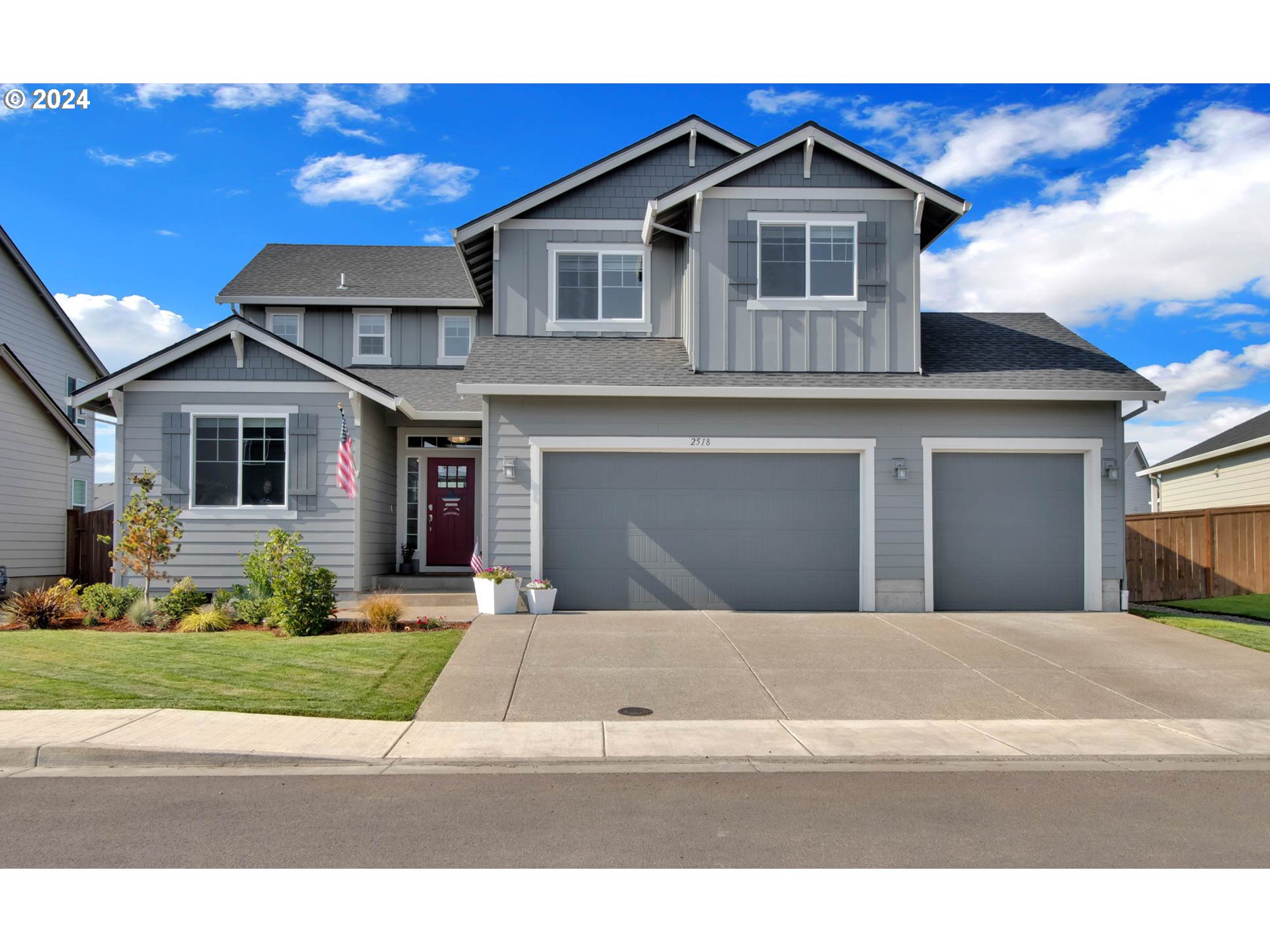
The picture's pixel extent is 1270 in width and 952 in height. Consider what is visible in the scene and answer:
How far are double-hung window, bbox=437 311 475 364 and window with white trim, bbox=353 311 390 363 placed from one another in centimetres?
124

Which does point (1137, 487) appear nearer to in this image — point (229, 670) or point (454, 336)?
point (454, 336)

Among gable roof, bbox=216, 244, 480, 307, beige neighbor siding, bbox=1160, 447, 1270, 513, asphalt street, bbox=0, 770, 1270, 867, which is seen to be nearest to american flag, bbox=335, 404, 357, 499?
gable roof, bbox=216, 244, 480, 307

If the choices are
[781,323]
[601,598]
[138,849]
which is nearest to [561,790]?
[138,849]

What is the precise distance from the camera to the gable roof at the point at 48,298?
23.2 m

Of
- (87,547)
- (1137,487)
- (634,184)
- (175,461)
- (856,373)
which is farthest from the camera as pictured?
(1137,487)

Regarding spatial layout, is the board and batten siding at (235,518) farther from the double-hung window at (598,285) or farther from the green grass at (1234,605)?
the green grass at (1234,605)

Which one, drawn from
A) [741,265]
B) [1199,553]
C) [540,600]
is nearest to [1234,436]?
[1199,553]

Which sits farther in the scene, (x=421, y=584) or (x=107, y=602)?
(x=421, y=584)

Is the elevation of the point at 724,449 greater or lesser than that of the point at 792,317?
lesser

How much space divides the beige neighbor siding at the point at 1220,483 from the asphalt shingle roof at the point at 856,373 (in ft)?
26.2

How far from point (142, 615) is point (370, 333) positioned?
32.8ft

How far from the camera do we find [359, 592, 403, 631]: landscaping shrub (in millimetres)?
12758

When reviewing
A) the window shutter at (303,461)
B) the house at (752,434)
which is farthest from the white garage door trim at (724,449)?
the window shutter at (303,461)

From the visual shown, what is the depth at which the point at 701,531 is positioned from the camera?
1455 centimetres
